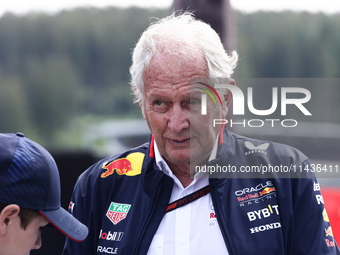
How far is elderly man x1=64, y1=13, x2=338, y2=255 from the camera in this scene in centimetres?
146

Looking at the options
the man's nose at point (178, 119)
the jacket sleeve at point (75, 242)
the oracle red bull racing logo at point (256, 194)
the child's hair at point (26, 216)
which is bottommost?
the jacket sleeve at point (75, 242)

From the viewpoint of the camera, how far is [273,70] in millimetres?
3807

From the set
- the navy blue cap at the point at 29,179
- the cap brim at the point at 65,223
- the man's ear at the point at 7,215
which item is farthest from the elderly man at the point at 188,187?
the man's ear at the point at 7,215

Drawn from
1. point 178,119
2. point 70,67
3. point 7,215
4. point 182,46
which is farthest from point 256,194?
point 70,67

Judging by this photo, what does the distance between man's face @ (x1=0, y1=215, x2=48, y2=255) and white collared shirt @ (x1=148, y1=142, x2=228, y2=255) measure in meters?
0.50

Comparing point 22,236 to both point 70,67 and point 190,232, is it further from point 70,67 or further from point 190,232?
point 70,67

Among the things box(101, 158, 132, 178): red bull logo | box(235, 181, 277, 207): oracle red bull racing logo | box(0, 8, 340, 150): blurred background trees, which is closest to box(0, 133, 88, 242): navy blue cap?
box(101, 158, 132, 178): red bull logo

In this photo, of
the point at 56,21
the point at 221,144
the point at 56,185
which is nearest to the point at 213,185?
the point at 221,144

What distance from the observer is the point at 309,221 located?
57.6 inches

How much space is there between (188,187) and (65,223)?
0.55 meters

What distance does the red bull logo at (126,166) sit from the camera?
1.67m

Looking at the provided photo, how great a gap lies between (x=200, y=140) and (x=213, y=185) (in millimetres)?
208

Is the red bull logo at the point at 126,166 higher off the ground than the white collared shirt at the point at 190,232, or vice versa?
the red bull logo at the point at 126,166

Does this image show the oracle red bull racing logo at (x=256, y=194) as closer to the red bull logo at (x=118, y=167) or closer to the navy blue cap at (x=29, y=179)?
the red bull logo at (x=118, y=167)
